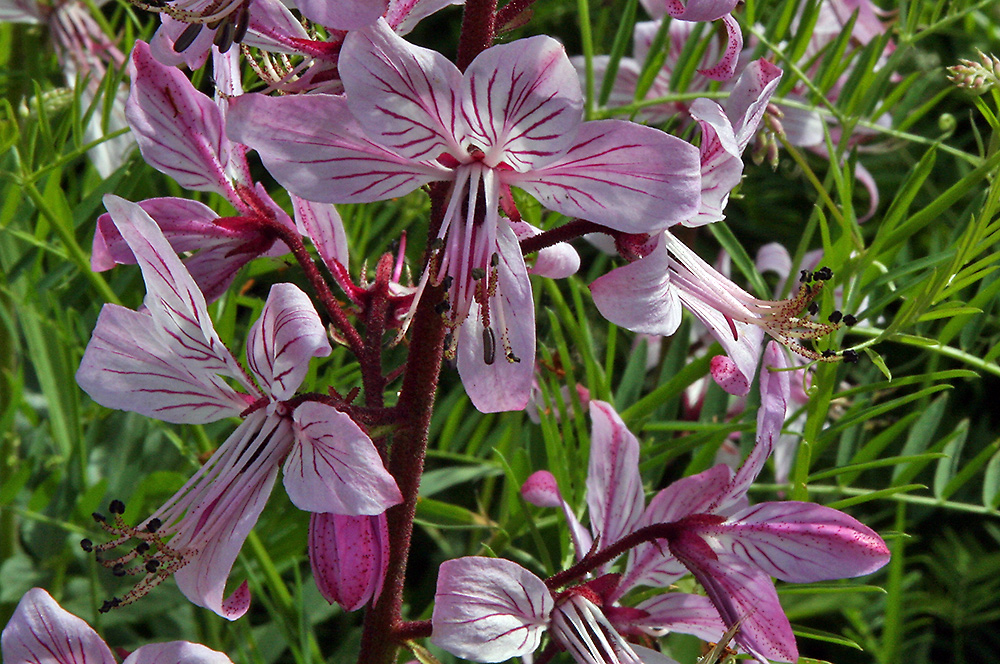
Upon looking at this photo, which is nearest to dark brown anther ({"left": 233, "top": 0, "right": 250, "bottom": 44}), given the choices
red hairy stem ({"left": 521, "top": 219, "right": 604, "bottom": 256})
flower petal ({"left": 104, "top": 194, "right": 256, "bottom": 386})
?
flower petal ({"left": 104, "top": 194, "right": 256, "bottom": 386})

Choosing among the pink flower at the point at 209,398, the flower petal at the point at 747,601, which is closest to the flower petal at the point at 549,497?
the flower petal at the point at 747,601

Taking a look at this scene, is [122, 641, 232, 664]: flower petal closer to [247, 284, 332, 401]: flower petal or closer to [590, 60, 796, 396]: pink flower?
[247, 284, 332, 401]: flower petal

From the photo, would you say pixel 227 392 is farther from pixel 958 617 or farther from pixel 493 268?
pixel 958 617

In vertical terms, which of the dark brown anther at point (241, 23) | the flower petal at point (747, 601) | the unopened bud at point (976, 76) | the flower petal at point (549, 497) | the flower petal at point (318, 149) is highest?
the unopened bud at point (976, 76)

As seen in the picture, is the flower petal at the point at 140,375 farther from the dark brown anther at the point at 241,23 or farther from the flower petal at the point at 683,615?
the flower petal at the point at 683,615

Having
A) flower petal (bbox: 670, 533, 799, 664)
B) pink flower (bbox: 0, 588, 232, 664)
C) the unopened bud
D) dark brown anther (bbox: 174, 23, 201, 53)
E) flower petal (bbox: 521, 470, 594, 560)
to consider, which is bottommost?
pink flower (bbox: 0, 588, 232, 664)
